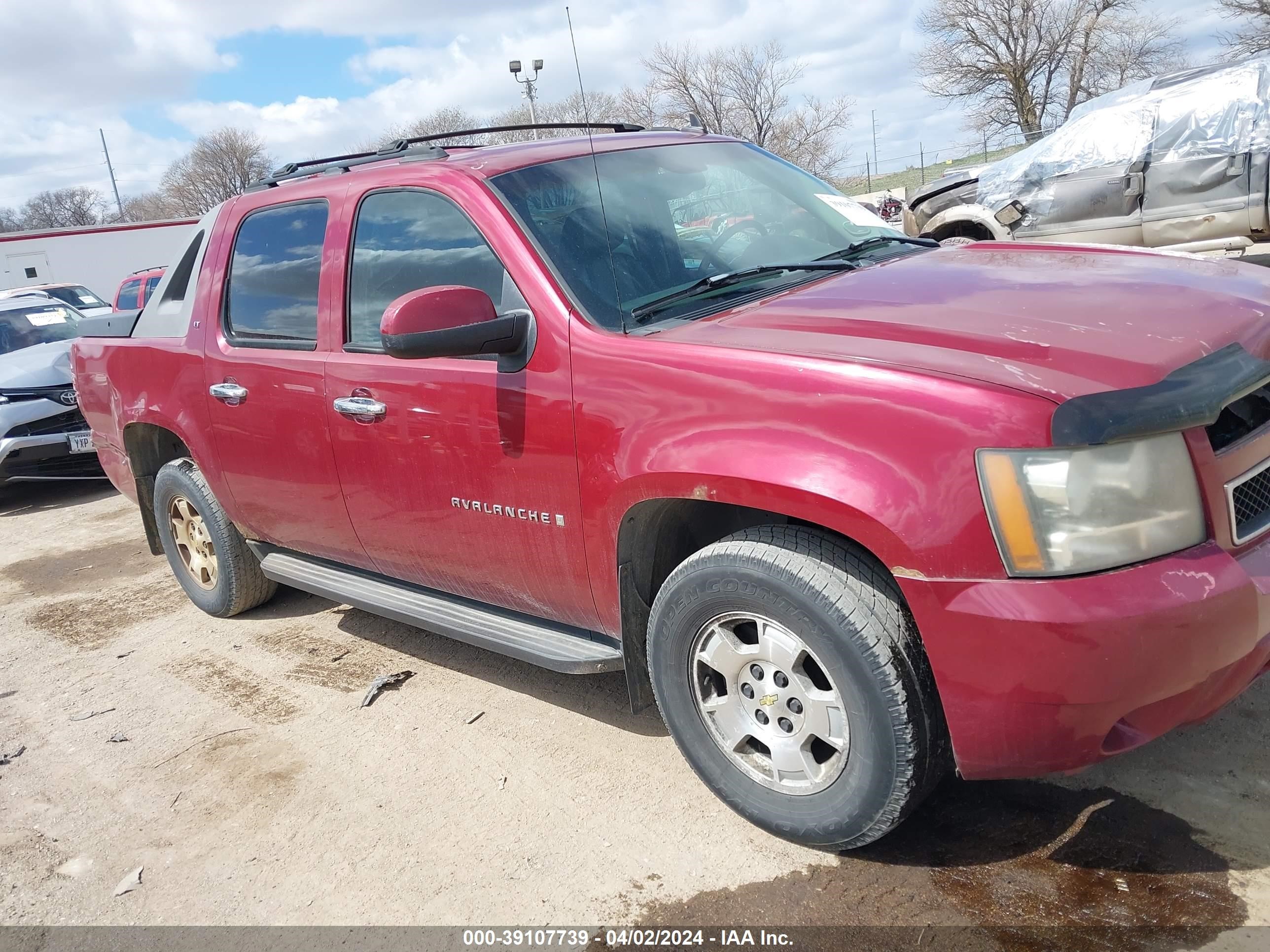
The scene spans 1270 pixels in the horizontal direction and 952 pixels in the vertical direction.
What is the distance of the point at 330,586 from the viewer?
4.04 metres

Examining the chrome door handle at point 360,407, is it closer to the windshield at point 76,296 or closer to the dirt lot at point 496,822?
the dirt lot at point 496,822

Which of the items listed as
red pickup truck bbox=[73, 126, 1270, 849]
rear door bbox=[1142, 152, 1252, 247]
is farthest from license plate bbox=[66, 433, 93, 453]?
rear door bbox=[1142, 152, 1252, 247]

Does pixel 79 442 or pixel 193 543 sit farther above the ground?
pixel 79 442

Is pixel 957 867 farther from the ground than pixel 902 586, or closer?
closer

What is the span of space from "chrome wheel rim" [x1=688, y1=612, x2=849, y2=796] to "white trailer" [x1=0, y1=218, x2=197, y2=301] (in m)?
38.8

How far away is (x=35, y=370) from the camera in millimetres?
8297

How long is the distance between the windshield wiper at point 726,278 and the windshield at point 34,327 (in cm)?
887

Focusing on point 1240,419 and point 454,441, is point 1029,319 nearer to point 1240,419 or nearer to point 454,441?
point 1240,419

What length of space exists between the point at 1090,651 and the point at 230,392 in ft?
10.9

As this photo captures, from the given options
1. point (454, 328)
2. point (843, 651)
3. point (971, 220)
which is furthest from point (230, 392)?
point (971, 220)

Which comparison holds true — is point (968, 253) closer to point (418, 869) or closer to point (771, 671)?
point (771, 671)

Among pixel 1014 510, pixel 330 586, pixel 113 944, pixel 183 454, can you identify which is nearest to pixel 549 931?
pixel 113 944

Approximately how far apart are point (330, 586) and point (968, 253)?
265 cm

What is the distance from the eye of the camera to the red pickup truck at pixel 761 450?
2145mm
